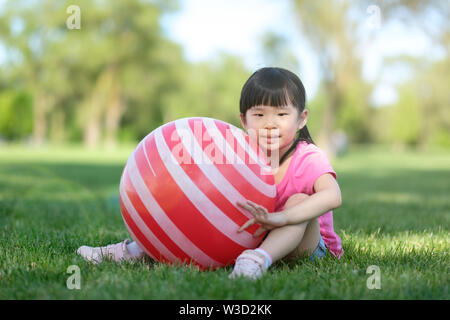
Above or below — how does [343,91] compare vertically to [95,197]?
above

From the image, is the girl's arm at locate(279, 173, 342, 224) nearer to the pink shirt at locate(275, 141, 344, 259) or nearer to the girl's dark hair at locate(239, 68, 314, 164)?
the pink shirt at locate(275, 141, 344, 259)

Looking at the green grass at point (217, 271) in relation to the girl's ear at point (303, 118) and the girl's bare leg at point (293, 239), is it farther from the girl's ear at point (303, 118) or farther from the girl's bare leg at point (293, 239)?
the girl's ear at point (303, 118)

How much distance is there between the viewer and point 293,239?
247 cm

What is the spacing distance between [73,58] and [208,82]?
818 inches

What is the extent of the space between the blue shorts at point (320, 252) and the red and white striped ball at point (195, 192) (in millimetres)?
426

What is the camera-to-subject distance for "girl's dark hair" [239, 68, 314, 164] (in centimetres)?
267

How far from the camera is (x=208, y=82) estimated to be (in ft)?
168

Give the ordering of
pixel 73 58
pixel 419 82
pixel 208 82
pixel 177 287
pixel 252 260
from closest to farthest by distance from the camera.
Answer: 1. pixel 177 287
2. pixel 252 260
3. pixel 73 58
4. pixel 419 82
5. pixel 208 82

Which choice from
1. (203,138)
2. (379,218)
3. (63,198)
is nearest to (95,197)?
(63,198)

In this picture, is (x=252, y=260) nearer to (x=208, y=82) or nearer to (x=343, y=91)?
(x=343, y=91)

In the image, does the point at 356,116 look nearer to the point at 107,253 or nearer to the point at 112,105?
the point at 112,105

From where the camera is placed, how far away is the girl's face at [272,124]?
2697 millimetres

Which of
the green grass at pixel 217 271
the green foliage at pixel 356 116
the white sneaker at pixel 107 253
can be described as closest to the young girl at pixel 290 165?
the green grass at pixel 217 271

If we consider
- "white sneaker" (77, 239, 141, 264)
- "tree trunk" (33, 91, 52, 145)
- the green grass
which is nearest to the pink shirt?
the green grass
